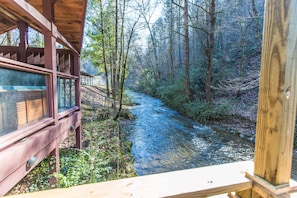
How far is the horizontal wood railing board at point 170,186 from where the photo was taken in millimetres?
653

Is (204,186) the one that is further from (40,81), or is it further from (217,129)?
(217,129)

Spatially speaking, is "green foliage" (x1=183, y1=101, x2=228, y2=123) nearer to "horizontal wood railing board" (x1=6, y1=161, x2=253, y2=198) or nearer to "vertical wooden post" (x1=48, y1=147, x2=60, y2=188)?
"vertical wooden post" (x1=48, y1=147, x2=60, y2=188)

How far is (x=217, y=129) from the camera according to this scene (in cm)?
797

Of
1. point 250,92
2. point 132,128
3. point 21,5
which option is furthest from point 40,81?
point 250,92

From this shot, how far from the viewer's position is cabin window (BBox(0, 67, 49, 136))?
1771 mm

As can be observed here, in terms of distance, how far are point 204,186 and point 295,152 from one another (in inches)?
247

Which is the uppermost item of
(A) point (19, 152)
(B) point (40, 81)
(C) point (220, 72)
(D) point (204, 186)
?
(C) point (220, 72)

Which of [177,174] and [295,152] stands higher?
[177,174]

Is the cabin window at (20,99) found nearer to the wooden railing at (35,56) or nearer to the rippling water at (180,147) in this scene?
the wooden railing at (35,56)

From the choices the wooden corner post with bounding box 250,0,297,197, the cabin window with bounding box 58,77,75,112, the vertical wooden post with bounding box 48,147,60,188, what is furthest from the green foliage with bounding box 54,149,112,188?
the wooden corner post with bounding box 250,0,297,197

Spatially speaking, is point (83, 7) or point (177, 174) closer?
point (177, 174)

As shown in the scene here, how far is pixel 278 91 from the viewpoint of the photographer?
70 centimetres

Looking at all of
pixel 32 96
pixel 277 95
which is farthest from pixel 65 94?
pixel 277 95

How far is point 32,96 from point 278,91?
261 centimetres
